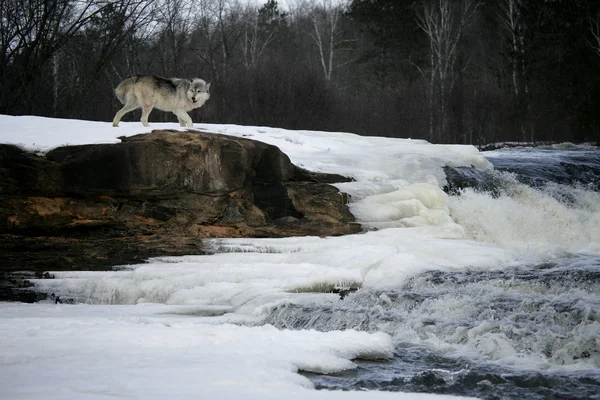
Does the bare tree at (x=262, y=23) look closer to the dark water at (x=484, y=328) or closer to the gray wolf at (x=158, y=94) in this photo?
the gray wolf at (x=158, y=94)

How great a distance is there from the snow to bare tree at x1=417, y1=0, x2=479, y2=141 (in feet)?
45.2

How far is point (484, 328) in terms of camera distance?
4984 mm

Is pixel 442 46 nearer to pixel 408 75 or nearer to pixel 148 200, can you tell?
pixel 408 75

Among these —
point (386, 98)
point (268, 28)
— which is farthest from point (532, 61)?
point (268, 28)

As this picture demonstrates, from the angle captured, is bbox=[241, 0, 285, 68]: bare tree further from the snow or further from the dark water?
the dark water

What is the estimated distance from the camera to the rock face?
25.8ft

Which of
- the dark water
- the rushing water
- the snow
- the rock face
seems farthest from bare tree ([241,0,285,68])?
the dark water

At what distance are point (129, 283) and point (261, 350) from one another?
2955 millimetres

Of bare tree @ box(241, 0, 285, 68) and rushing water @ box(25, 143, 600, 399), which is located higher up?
bare tree @ box(241, 0, 285, 68)

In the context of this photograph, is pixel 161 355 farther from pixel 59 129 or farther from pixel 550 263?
pixel 59 129

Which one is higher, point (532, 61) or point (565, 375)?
point (532, 61)

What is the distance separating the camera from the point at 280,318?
5582 mm

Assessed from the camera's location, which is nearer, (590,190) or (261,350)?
(261,350)

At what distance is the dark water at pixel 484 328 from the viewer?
405cm
